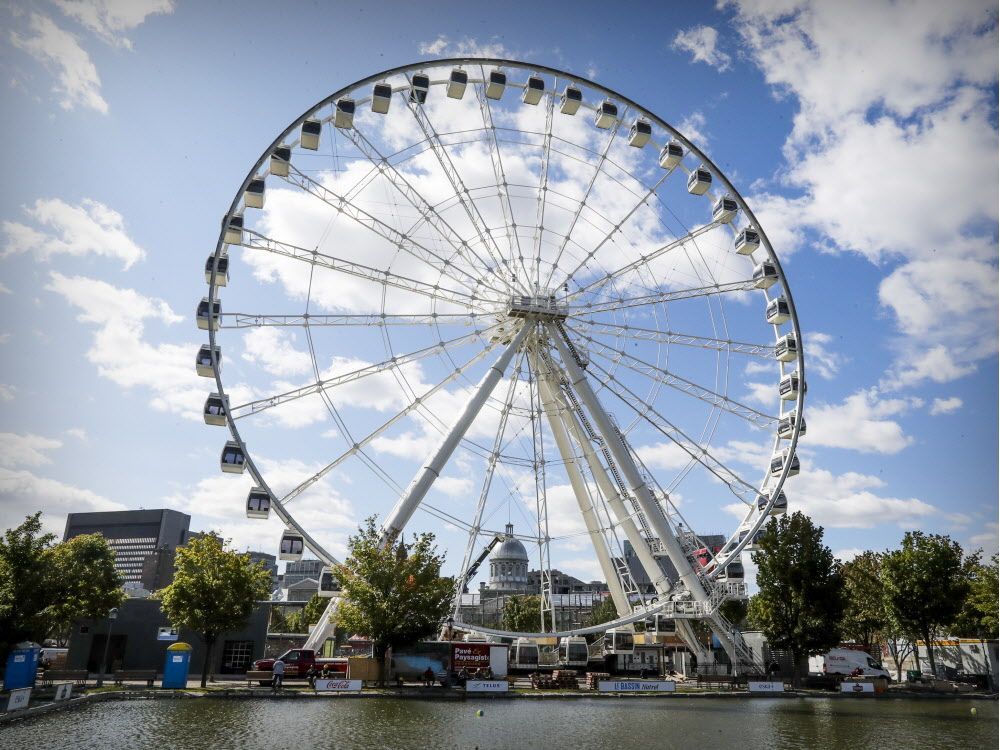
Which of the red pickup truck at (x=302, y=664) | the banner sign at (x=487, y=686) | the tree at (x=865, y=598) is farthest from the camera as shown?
the tree at (x=865, y=598)

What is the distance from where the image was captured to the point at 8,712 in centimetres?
2206

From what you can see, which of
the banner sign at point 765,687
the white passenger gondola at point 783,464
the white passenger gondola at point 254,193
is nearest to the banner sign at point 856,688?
the banner sign at point 765,687

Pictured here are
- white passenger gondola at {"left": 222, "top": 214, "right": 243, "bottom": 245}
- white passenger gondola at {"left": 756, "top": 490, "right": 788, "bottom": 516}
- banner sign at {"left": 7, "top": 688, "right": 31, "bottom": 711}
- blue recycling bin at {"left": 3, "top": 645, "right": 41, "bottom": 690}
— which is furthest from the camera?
white passenger gondola at {"left": 756, "top": 490, "right": 788, "bottom": 516}

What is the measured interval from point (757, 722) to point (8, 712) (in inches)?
921

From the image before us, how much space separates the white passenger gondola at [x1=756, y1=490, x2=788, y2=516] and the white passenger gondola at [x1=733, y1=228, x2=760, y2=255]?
514 inches

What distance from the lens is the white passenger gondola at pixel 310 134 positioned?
1335 inches

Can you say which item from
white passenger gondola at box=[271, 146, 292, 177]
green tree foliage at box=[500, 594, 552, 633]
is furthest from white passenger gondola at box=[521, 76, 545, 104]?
green tree foliage at box=[500, 594, 552, 633]

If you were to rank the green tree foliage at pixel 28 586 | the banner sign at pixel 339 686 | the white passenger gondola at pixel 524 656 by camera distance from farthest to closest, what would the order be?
the white passenger gondola at pixel 524 656 < the banner sign at pixel 339 686 < the green tree foliage at pixel 28 586

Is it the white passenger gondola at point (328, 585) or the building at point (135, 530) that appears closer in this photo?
the white passenger gondola at point (328, 585)

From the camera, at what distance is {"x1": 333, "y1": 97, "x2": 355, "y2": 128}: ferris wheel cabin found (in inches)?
1357

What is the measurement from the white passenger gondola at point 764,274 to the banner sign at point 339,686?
2836cm

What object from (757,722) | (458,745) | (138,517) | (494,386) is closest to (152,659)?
(494,386)

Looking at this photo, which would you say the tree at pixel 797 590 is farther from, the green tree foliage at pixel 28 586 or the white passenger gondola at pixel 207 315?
the green tree foliage at pixel 28 586

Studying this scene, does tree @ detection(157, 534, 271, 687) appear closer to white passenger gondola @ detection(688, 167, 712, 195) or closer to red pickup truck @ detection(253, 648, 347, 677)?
red pickup truck @ detection(253, 648, 347, 677)
